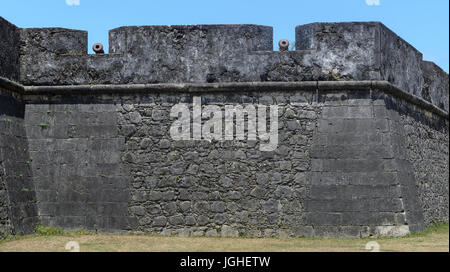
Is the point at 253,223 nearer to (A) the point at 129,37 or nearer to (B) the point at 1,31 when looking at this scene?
(A) the point at 129,37

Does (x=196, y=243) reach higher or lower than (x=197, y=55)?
lower

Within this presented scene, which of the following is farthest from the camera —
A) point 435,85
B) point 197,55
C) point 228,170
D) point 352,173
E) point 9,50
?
point 435,85

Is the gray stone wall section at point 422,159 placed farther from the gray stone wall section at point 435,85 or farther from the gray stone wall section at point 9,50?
the gray stone wall section at point 9,50

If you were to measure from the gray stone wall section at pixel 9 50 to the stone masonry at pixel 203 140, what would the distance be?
3cm

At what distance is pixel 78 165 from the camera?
1023cm

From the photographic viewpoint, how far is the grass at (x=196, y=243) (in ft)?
27.7

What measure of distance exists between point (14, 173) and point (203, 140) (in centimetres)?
288

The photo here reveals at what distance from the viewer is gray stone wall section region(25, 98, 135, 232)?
1006cm

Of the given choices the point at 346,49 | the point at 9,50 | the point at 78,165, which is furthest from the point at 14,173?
→ the point at 346,49

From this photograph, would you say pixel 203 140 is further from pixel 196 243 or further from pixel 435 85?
pixel 435 85

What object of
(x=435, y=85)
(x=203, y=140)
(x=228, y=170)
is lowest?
(x=228, y=170)

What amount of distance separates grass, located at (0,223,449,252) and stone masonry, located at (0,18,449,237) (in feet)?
0.77

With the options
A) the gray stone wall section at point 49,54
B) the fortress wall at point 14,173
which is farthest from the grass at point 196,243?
the gray stone wall section at point 49,54

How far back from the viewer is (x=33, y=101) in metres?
10.5
